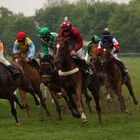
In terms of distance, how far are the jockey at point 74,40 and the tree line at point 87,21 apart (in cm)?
8262

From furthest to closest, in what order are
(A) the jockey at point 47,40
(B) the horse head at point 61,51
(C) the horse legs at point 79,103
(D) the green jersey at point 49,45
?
(D) the green jersey at point 49,45 → (A) the jockey at point 47,40 → (B) the horse head at point 61,51 → (C) the horse legs at point 79,103

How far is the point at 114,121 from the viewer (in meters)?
13.2

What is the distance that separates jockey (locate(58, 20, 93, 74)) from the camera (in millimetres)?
12109

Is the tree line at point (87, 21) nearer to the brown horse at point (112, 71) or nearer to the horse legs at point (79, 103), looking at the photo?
the brown horse at point (112, 71)

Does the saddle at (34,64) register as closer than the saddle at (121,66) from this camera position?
Yes

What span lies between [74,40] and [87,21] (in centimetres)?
10225

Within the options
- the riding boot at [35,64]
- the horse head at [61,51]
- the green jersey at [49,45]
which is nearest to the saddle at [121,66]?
the riding boot at [35,64]

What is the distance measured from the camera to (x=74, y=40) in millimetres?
12336

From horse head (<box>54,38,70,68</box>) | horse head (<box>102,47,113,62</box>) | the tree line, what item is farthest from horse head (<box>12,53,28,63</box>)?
the tree line

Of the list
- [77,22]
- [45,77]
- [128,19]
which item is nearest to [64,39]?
[45,77]

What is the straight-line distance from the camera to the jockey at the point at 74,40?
39.7 feet

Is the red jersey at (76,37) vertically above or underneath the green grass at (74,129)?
above

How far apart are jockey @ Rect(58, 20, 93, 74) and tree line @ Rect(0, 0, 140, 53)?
82621 millimetres

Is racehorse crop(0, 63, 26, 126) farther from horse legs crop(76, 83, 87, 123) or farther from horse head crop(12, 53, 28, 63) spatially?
horse head crop(12, 53, 28, 63)
